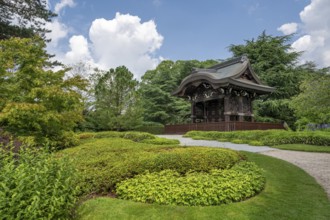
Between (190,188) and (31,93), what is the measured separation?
654 cm

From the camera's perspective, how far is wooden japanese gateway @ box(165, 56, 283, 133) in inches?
758

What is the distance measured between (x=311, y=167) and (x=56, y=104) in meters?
9.05

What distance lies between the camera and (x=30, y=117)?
793 cm

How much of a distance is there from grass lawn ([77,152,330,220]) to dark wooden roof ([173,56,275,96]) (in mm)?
14695

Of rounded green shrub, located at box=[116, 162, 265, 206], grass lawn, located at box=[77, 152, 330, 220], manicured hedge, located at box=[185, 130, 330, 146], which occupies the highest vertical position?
manicured hedge, located at box=[185, 130, 330, 146]

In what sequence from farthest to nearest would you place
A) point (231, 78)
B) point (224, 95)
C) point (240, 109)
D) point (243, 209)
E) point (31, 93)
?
point (240, 109), point (224, 95), point (231, 78), point (31, 93), point (243, 209)

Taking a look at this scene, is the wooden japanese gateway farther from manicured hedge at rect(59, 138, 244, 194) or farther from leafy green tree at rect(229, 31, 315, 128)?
manicured hedge at rect(59, 138, 244, 194)

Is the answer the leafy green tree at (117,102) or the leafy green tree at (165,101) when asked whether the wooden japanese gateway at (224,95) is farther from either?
the leafy green tree at (165,101)

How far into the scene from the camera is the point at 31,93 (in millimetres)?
8016

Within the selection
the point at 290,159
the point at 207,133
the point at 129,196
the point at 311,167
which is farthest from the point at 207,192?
the point at 207,133

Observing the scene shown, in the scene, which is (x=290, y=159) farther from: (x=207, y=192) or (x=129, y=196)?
(x=129, y=196)

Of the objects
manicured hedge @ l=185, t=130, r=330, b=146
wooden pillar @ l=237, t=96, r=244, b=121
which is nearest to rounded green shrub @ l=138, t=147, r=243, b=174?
manicured hedge @ l=185, t=130, r=330, b=146

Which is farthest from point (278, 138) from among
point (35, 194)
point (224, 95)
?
point (35, 194)

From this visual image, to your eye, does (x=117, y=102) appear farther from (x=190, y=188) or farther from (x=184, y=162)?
(x=190, y=188)
